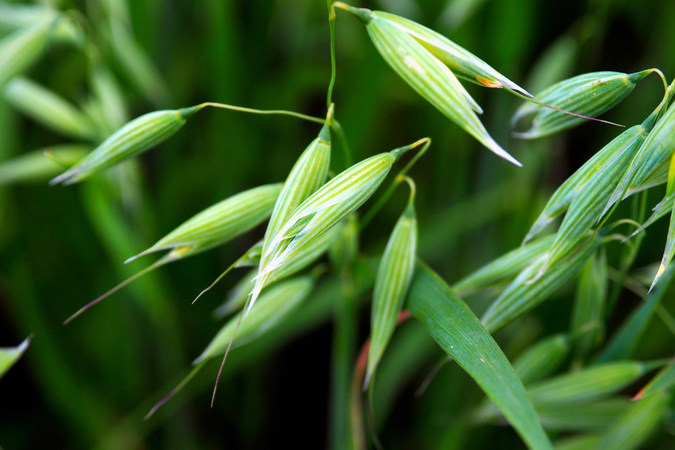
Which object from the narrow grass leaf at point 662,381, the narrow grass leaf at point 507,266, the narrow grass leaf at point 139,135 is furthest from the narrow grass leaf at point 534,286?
the narrow grass leaf at point 139,135

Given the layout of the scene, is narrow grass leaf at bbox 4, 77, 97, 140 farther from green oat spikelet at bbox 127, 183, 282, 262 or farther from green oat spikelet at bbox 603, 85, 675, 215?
green oat spikelet at bbox 603, 85, 675, 215

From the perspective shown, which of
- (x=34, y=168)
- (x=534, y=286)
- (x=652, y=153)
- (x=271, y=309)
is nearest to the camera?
(x=652, y=153)

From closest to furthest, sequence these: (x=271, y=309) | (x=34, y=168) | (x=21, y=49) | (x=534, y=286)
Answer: (x=534, y=286) < (x=271, y=309) < (x=21, y=49) < (x=34, y=168)

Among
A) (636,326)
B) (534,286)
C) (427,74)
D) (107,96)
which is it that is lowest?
(636,326)

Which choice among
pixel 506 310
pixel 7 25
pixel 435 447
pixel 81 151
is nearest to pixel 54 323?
pixel 81 151

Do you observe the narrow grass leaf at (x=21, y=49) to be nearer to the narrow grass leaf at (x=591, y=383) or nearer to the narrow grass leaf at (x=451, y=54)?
the narrow grass leaf at (x=451, y=54)

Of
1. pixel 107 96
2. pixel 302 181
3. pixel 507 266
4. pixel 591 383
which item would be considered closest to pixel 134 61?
pixel 107 96

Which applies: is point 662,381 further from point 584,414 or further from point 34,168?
point 34,168

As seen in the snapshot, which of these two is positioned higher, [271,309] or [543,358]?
[271,309]
